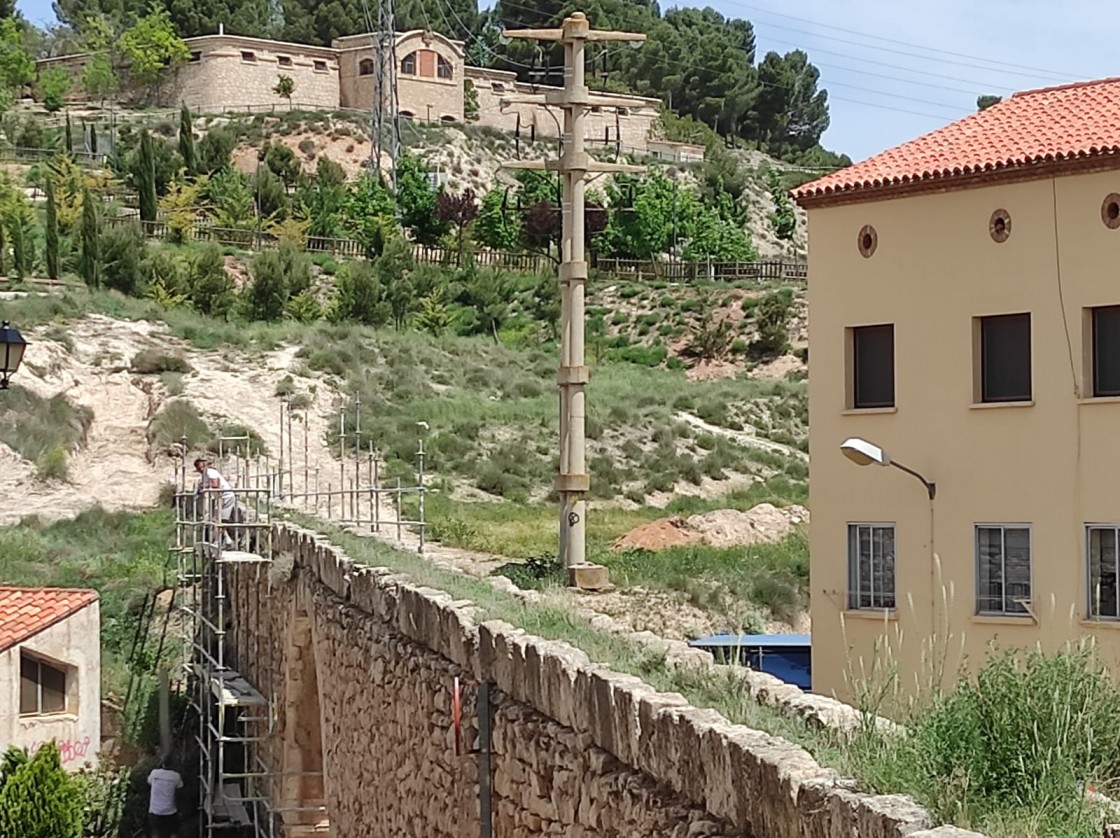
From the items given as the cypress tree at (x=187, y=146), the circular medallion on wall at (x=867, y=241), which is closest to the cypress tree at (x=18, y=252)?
the cypress tree at (x=187, y=146)

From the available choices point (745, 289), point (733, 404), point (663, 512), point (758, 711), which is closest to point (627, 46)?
point (745, 289)

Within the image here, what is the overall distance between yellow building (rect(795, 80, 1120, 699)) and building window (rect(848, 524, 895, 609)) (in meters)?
0.02

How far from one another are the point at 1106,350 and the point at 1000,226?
1.53m

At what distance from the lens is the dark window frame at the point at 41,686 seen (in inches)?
792

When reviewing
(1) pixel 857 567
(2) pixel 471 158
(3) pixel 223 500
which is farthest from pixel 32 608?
(2) pixel 471 158

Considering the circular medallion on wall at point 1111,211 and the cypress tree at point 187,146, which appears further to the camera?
the cypress tree at point 187,146

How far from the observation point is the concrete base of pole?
882 inches

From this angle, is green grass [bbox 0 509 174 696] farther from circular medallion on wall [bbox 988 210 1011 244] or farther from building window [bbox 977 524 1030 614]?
circular medallion on wall [bbox 988 210 1011 244]

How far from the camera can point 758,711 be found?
586cm

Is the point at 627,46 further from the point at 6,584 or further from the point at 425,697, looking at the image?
the point at 425,697

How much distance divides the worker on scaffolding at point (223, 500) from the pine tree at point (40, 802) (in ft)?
9.28

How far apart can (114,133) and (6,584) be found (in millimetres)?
49358

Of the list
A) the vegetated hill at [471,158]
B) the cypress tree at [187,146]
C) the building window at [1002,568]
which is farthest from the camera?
the vegetated hill at [471,158]

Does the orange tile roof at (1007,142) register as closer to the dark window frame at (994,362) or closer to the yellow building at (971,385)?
the yellow building at (971,385)
